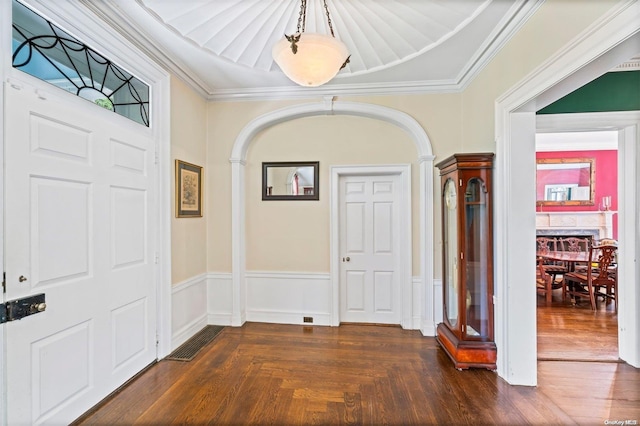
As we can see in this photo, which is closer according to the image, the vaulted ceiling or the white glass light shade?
the white glass light shade

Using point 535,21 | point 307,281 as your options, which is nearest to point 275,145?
point 307,281

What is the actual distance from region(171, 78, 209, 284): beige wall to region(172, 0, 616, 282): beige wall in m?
0.01

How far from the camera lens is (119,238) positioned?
231 cm

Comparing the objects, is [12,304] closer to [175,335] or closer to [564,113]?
[175,335]

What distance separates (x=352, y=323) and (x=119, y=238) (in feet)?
9.07

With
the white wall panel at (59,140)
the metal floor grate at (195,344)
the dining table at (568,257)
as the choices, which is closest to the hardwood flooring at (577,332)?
the dining table at (568,257)

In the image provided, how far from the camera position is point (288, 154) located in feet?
12.1

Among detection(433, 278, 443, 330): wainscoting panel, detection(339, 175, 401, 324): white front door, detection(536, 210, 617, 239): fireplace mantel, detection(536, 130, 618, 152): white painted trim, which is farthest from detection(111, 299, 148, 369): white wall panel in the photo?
detection(536, 210, 617, 239): fireplace mantel

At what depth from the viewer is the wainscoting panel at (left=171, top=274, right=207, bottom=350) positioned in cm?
296

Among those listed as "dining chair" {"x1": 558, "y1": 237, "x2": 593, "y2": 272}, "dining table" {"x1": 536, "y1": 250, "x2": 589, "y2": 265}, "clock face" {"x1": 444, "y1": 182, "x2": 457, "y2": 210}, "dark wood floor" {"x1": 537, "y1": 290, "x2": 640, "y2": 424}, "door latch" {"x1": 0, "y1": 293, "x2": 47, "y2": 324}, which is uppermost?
"clock face" {"x1": 444, "y1": 182, "x2": 457, "y2": 210}

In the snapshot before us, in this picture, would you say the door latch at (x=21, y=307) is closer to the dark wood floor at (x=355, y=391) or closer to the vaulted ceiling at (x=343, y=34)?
the dark wood floor at (x=355, y=391)

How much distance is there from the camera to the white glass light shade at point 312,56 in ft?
5.47

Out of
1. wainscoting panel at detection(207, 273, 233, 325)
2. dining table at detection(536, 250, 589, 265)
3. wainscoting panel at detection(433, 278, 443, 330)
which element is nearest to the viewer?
wainscoting panel at detection(433, 278, 443, 330)

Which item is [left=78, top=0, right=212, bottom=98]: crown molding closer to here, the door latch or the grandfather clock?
the door latch
